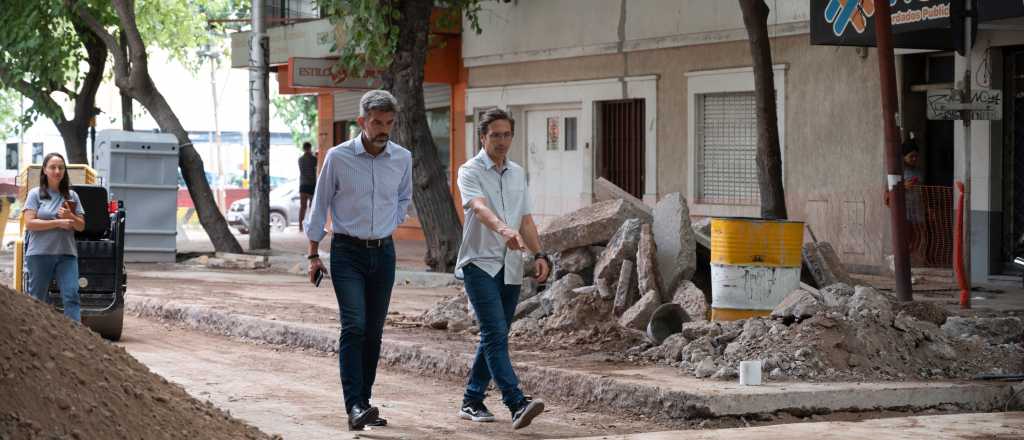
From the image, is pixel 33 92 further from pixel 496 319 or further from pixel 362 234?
pixel 496 319

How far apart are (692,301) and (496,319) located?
14.0 ft

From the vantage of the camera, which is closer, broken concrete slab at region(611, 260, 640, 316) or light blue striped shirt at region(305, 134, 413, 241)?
light blue striped shirt at region(305, 134, 413, 241)

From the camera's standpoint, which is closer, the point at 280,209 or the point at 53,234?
the point at 53,234

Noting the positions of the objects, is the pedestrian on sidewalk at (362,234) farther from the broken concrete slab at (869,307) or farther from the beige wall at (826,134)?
the beige wall at (826,134)

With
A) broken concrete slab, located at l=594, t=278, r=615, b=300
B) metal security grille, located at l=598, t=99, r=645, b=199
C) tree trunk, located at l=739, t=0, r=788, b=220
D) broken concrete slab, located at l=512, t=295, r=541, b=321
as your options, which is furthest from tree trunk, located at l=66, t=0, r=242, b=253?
broken concrete slab, located at l=594, t=278, r=615, b=300

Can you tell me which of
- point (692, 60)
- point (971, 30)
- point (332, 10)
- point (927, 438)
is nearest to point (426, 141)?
point (332, 10)

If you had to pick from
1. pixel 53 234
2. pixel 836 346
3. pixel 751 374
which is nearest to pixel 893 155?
pixel 836 346

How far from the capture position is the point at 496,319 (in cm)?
861

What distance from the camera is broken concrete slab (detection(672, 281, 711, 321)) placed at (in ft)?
40.6

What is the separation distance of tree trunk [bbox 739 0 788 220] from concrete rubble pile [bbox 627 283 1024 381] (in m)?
6.57

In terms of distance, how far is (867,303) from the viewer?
10.8 m

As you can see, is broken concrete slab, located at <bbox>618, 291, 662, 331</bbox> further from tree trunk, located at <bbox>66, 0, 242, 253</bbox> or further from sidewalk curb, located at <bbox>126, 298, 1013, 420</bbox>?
tree trunk, located at <bbox>66, 0, 242, 253</bbox>

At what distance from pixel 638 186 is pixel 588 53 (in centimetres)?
226

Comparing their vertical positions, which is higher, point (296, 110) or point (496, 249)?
point (296, 110)
